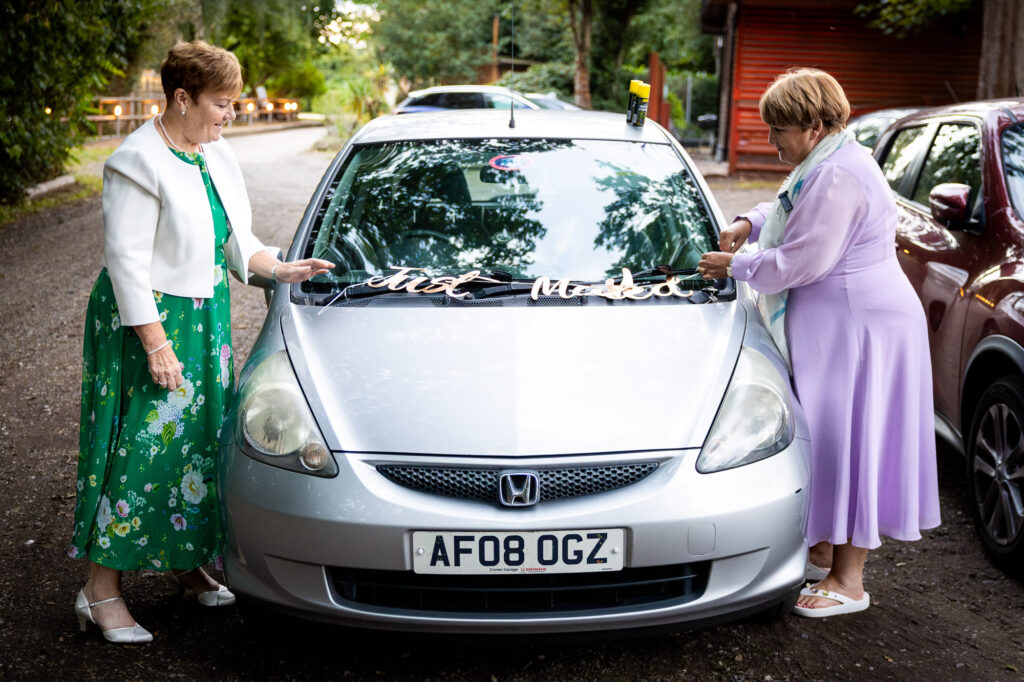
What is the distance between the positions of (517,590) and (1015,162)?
2991mm

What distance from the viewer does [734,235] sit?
360 cm

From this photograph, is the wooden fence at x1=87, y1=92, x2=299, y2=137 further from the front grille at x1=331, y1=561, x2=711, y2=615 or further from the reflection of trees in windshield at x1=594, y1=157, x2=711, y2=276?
the front grille at x1=331, y1=561, x2=711, y2=615

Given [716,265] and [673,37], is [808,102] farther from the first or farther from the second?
[673,37]

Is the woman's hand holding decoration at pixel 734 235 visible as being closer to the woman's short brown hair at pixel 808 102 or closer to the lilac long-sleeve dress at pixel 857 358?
the lilac long-sleeve dress at pixel 857 358

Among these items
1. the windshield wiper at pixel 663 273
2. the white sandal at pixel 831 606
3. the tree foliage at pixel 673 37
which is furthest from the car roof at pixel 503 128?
the tree foliage at pixel 673 37

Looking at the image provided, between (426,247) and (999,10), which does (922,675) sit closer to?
(426,247)

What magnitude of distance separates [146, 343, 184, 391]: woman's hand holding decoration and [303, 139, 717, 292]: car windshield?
1.78 feet

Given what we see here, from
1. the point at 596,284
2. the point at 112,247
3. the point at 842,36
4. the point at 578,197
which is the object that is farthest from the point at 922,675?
the point at 842,36

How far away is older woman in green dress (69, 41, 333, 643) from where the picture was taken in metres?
2.91

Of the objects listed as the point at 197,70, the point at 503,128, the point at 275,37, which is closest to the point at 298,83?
the point at 275,37

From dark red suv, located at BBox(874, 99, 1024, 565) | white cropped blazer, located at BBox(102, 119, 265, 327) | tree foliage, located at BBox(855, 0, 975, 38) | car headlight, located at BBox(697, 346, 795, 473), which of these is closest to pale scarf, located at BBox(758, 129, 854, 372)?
car headlight, located at BBox(697, 346, 795, 473)

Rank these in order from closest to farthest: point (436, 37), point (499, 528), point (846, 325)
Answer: point (499, 528), point (846, 325), point (436, 37)

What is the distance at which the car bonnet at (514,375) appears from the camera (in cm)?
267

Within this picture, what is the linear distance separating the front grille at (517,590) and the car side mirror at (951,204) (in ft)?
7.08
